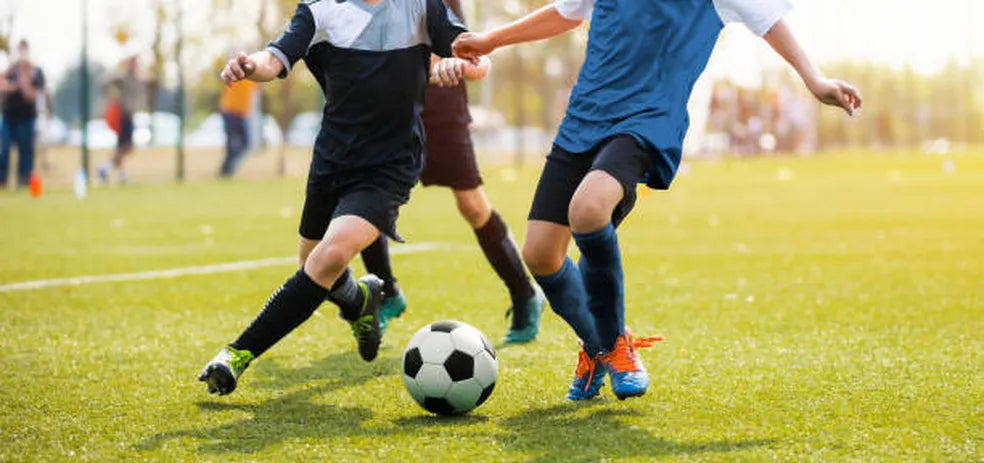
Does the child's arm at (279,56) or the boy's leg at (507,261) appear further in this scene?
the boy's leg at (507,261)

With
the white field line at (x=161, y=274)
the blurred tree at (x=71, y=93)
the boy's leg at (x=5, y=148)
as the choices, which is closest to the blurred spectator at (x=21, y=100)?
the boy's leg at (x=5, y=148)

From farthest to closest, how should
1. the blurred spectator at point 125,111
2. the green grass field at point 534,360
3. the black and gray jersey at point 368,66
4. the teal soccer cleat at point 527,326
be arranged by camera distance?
the blurred spectator at point 125,111
the teal soccer cleat at point 527,326
the black and gray jersey at point 368,66
the green grass field at point 534,360

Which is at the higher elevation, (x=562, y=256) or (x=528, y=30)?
(x=528, y=30)

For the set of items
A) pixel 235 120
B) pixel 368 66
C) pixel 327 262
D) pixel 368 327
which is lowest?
pixel 235 120

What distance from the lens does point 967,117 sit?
76062 mm

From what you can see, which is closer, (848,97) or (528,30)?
(848,97)

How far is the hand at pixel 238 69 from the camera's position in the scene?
15.4 feet

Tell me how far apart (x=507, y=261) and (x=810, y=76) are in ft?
7.33

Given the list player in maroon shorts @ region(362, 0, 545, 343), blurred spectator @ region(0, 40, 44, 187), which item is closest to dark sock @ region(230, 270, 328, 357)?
player in maroon shorts @ region(362, 0, 545, 343)

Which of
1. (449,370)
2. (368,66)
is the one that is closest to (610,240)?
(449,370)

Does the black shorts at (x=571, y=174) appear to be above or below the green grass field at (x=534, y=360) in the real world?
above

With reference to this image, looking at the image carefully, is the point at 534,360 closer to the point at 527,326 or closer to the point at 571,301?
the point at 527,326

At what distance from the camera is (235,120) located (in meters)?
24.5

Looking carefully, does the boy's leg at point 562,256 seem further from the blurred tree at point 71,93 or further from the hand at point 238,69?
the blurred tree at point 71,93
